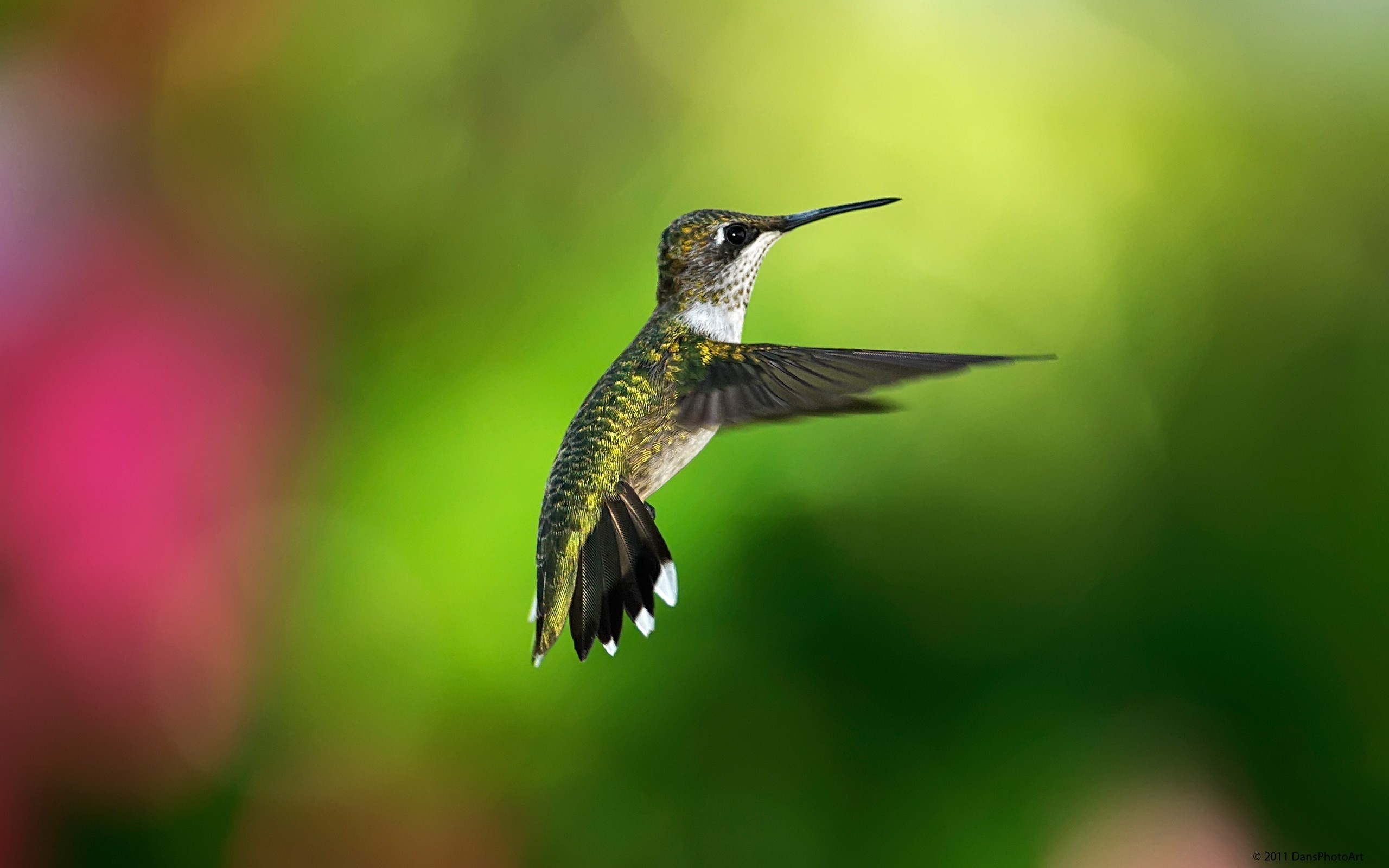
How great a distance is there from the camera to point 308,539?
125cm

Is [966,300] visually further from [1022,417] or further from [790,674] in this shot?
[790,674]

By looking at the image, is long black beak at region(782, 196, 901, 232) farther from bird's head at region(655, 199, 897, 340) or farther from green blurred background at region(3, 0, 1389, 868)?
green blurred background at region(3, 0, 1389, 868)

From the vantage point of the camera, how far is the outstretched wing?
1.57 feet

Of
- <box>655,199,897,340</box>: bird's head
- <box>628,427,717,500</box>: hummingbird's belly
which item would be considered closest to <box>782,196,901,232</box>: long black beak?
<box>655,199,897,340</box>: bird's head

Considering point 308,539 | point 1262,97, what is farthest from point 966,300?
point 308,539

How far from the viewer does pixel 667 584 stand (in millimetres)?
533

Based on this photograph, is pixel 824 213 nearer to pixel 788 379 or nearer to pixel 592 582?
pixel 788 379

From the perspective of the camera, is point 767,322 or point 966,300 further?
point 966,300

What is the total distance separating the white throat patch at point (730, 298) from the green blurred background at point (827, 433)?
20.4 inches

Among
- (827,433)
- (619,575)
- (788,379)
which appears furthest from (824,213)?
(827,433)

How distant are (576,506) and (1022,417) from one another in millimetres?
736

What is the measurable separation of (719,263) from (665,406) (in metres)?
0.10

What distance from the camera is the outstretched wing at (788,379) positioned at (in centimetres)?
48

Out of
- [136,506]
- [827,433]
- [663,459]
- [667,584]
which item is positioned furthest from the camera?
[827,433]
